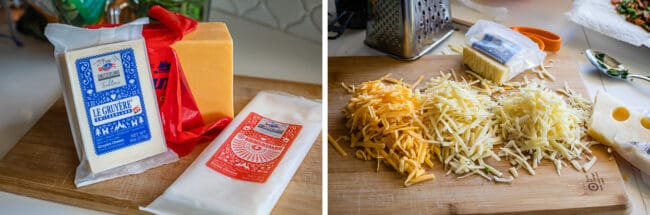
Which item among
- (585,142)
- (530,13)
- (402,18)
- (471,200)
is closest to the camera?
Result: (471,200)

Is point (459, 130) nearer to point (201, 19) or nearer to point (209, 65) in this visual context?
point (209, 65)

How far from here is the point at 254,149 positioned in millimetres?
890

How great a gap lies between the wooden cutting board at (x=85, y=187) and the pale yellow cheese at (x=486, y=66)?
0.31 meters

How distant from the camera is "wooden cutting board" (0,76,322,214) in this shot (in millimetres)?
811

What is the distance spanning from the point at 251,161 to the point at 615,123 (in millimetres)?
534

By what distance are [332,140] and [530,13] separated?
590mm

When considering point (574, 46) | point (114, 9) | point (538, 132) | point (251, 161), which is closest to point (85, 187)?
point (251, 161)

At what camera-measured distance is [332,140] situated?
3.02 ft

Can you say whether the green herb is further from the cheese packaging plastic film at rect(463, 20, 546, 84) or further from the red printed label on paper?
the red printed label on paper

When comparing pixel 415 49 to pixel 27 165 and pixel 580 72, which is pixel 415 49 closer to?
pixel 580 72

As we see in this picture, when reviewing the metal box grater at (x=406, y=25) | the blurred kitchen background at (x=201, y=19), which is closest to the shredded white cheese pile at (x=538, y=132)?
the metal box grater at (x=406, y=25)

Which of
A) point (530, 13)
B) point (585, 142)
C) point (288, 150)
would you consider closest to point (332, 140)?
point (288, 150)

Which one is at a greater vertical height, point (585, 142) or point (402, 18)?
point (402, 18)

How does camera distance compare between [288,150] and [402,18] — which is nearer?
[288,150]
